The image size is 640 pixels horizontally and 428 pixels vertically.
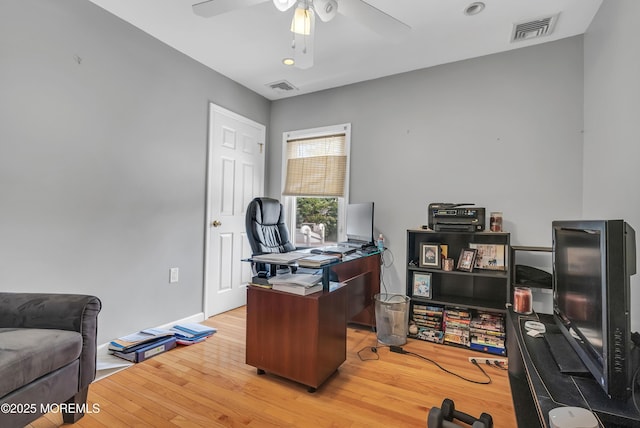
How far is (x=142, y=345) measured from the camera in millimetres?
2252

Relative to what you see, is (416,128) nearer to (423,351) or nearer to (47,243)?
(423,351)

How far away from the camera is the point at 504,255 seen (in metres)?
2.52

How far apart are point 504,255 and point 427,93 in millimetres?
1680

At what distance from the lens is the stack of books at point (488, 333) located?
7.88 ft

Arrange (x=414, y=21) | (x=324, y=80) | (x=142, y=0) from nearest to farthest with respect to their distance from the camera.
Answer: (x=142, y=0) < (x=414, y=21) < (x=324, y=80)

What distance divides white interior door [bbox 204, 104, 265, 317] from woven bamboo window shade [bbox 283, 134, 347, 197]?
1.40ft

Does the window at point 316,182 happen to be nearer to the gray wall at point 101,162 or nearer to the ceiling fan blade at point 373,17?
the gray wall at point 101,162

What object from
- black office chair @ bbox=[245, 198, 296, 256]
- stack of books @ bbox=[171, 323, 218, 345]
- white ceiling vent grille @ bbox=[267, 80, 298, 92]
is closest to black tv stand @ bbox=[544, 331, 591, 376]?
black office chair @ bbox=[245, 198, 296, 256]

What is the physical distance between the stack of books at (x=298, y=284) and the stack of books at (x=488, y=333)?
1.49 m

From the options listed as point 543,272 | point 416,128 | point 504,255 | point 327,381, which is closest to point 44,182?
point 327,381

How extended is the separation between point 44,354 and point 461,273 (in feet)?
8.77

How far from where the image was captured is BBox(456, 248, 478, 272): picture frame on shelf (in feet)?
8.36

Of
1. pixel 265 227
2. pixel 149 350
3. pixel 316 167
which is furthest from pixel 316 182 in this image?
pixel 149 350

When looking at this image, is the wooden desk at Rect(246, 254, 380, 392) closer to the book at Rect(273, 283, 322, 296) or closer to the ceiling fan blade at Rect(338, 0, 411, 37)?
the book at Rect(273, 283, 322, 296)
